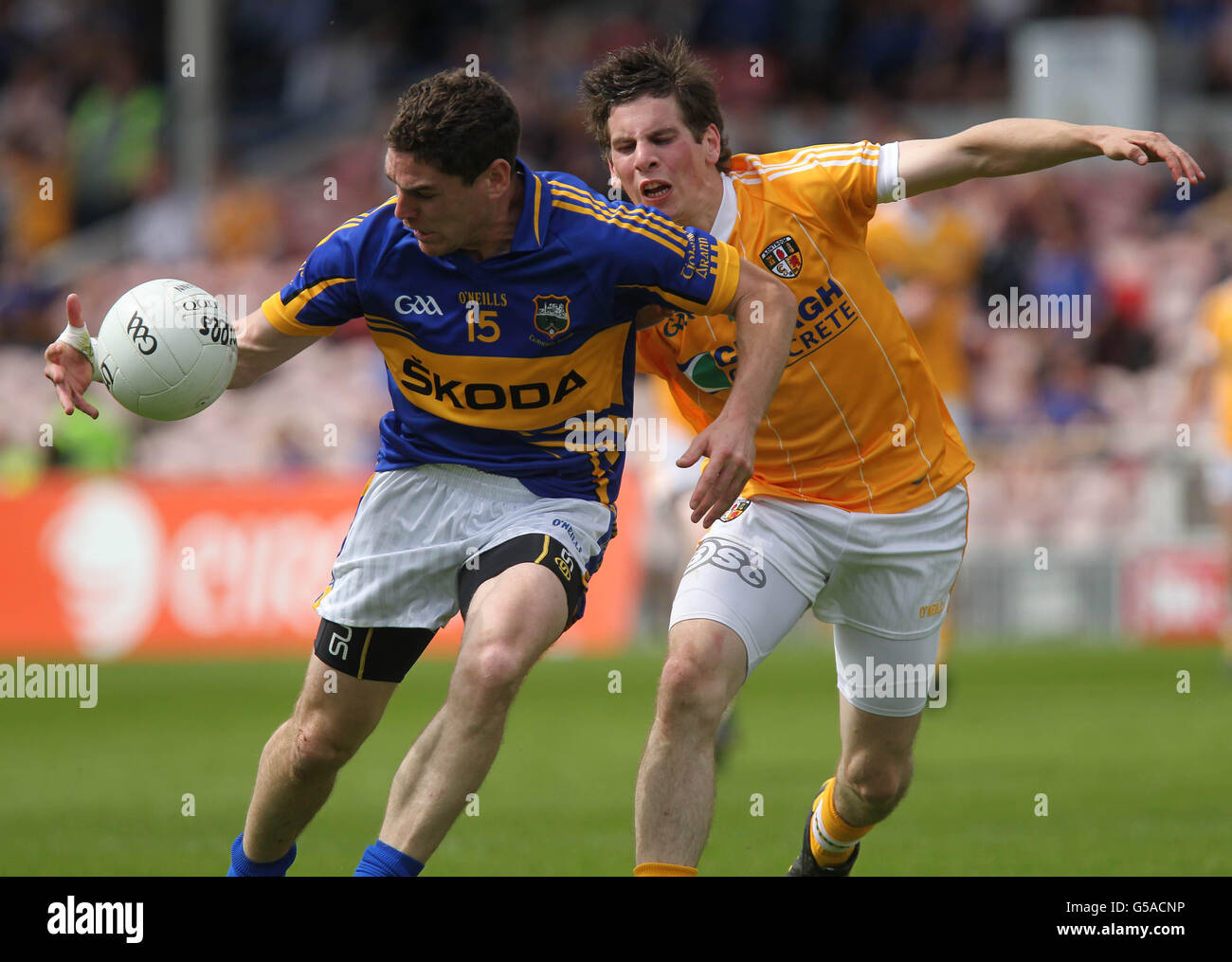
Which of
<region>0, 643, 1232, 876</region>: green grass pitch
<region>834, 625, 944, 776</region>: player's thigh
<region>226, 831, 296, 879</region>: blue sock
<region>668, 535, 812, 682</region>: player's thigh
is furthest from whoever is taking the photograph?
<region>0, 643, 1232, 876</region>: green grass pitch

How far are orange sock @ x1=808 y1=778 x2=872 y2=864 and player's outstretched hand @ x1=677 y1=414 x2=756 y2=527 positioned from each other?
1497mm

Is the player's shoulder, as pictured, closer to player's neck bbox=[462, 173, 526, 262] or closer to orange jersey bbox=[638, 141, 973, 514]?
player's neck bbox=[462, 173, 526, 262]

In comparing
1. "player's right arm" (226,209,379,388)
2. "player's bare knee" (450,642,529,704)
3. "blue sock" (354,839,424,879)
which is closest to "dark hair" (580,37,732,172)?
"player's right arm" (226,209,379,388)

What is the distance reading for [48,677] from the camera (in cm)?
1405

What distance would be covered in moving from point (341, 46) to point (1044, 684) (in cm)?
1483

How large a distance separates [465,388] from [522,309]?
281mm

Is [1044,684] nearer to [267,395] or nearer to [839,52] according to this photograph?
[267,395]

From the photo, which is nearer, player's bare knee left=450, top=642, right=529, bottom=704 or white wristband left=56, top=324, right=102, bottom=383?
player's bare knee left=450, top=642, right=529, bottom=704

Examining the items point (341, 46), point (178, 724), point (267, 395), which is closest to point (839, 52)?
point (341, 46)

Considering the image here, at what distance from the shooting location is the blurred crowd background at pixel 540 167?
1669 cm

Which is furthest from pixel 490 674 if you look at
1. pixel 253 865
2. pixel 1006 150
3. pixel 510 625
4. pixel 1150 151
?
pixel 1150 151

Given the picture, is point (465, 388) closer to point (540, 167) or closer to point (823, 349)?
point (823, 349)

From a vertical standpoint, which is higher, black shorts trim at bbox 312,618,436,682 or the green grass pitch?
black shorts trim at bbox 312,618,436,682

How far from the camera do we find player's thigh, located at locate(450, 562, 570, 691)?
4652mm
